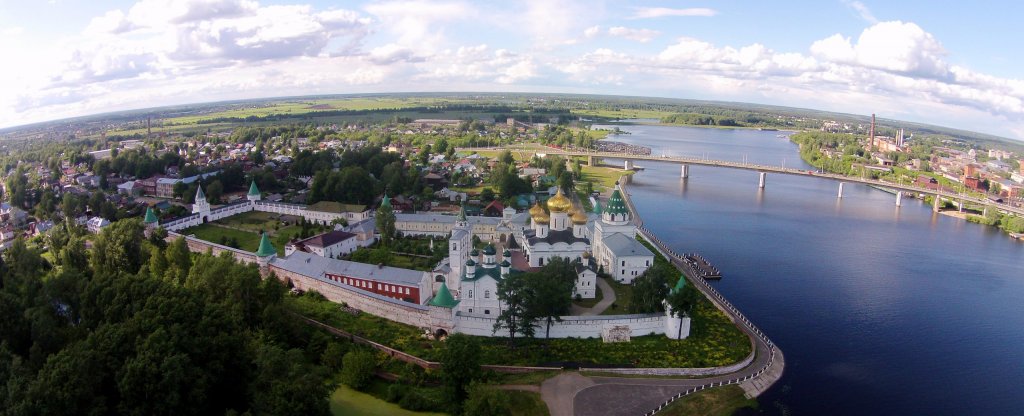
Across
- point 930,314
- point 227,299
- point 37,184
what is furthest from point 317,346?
point 37,184

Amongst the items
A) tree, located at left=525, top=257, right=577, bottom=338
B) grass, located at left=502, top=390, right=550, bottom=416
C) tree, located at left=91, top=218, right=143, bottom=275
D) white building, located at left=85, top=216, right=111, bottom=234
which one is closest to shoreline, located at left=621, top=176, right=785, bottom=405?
grass, located at left=502, top=390, right=550, bottom=416

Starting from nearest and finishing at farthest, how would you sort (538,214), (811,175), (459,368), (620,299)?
(459,368) → (620,299) → (538,214) → (811,175)

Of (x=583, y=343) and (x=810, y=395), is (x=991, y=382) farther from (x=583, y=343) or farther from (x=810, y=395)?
(x=583, y=343)

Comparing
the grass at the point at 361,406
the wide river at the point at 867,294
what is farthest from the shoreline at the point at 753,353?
the grass at the point at 361,406

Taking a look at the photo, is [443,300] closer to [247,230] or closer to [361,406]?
[361,406]

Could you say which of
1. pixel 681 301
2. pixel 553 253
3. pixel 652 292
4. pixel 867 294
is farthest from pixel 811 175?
pixel 681 301

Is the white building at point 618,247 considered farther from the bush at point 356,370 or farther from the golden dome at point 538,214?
the bush at point 356,370

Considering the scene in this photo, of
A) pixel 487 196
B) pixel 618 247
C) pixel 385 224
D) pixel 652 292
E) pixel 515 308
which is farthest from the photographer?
pixel 487 196
